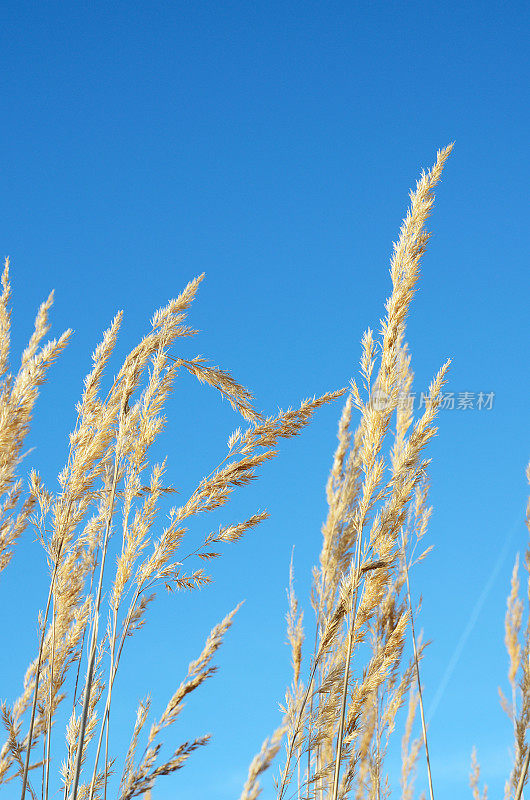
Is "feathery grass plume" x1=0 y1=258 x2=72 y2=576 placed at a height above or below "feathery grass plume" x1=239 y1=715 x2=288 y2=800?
above

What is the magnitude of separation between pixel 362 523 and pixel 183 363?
2.74ft

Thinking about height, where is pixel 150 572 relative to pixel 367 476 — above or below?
below

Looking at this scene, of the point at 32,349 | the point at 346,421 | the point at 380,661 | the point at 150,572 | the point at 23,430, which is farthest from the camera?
the point at 346,421

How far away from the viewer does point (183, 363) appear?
2539 mm

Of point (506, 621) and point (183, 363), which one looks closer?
point (183, 363)

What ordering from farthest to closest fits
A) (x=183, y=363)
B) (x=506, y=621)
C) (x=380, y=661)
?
(x=506, y=621)
(x=183, y=363)
(x=380, y=661)

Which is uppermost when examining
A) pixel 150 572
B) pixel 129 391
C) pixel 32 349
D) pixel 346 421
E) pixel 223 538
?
pixel 346 421

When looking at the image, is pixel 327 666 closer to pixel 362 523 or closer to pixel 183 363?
pixel 362 523

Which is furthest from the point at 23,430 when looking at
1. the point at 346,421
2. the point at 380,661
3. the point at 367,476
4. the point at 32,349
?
the point at 346,421

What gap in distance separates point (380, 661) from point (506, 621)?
163 cm

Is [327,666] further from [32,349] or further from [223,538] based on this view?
[32,349]

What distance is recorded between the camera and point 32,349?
3188mm

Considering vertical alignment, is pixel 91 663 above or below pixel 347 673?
below

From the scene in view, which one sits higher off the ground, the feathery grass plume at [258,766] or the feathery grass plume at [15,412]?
the feathery grass plume at [15,412]
